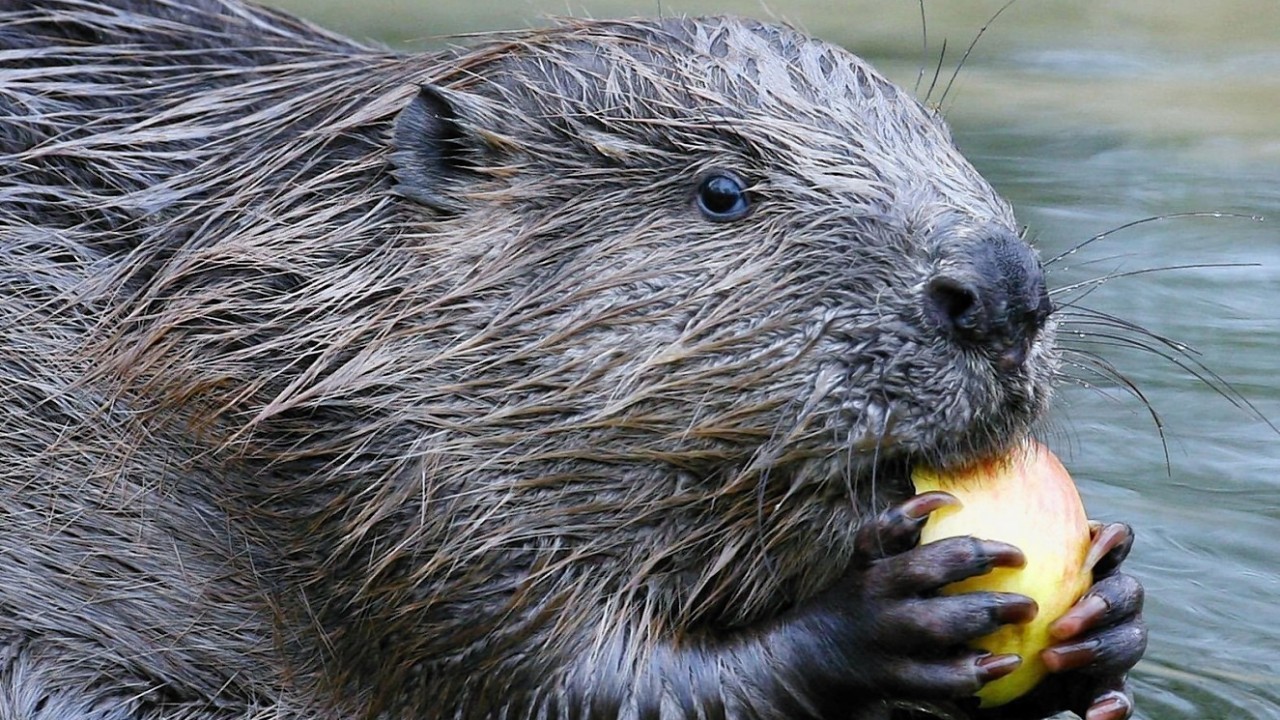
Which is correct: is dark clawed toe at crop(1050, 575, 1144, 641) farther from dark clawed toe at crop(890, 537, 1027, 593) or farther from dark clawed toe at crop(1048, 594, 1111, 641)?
dark clawed toe at crop(890, 537, 1027, 593)

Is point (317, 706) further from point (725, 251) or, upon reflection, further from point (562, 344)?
point (725, 251)

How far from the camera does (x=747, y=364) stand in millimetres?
3699

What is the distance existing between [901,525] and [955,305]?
39 centimetres

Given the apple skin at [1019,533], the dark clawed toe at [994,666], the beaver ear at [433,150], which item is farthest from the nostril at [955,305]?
the beaver ear at [433,150]

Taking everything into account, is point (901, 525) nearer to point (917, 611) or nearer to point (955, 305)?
point (917, 611)

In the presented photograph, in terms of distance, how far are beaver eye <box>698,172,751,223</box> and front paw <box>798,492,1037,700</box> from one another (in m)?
0.63

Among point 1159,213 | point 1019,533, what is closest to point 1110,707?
point 1019,533

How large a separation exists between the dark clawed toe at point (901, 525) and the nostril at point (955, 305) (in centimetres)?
31

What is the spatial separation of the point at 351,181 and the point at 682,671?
1.16 metres

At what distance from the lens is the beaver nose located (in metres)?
3.47

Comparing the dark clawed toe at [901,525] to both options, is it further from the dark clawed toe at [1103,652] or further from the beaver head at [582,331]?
the dark clawed toe at [1103,652]

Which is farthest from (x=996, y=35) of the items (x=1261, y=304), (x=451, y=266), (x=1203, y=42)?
(x=451, y=266)

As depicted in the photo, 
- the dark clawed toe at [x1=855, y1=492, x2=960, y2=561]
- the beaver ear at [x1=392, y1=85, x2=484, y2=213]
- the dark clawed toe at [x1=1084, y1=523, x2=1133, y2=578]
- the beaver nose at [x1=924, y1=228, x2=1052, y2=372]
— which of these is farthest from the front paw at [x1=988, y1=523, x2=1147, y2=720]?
the beaver ear at [x1=392, y1=85, x2=484, y2=213]

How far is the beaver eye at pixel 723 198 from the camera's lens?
3.86 m
